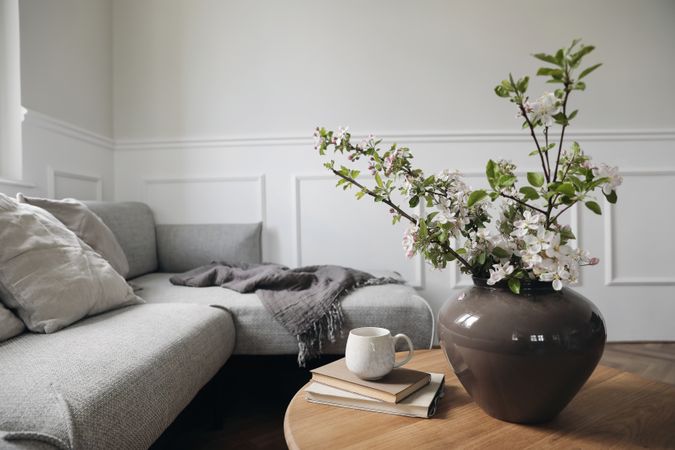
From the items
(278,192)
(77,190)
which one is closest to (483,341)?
(278,192)

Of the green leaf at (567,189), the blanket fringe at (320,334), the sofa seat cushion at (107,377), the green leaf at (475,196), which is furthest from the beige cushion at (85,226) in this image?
the green leaf at (567,189)

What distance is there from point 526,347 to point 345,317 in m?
0.96

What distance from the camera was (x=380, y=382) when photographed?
723 millimetres

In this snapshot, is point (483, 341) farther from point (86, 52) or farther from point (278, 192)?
point (86, 52)

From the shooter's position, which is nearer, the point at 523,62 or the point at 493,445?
the point at 493,445

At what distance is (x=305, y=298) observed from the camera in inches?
61.1

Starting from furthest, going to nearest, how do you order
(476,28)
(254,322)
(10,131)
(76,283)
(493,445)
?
(476,28)
(10,131)
(254,322)
(76,283)
(493,445)

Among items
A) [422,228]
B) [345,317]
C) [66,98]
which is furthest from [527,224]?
[66,98]

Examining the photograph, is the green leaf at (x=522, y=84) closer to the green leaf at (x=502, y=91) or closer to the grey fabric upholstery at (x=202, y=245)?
the green leaf at (x=502, y=91)

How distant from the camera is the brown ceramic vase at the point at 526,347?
0.60m

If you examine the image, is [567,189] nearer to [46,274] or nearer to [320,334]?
[320,334]

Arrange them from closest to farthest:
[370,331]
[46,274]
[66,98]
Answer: [370,331] < [46,274] < [66,98]

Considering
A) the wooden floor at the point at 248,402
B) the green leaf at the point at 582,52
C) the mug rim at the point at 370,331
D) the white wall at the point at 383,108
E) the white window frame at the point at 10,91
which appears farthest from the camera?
the white wall at the point at 383,108

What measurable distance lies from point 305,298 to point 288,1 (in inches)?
73.8
